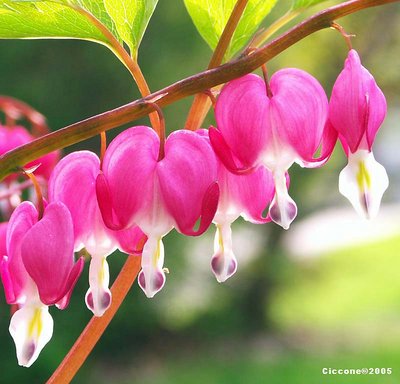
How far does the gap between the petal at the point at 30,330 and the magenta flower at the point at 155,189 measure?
0.22 ft

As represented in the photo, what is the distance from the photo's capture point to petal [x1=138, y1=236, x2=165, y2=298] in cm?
49

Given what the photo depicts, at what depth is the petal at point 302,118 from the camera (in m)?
0.51

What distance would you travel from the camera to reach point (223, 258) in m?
0.53

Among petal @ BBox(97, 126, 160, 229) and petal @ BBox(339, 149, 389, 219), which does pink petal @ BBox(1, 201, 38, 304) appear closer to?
petal @ BBox(97, 126, 160, 229)

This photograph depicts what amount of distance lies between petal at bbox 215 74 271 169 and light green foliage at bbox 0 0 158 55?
10 centimetres

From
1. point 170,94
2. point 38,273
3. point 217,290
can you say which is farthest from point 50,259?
point 217,290

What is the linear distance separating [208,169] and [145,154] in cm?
4

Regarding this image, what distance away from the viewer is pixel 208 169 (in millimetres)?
500

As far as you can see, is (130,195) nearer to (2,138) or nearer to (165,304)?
(2,138)

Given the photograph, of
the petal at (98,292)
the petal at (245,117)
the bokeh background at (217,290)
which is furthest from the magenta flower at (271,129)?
the bokeh background at (217,290)

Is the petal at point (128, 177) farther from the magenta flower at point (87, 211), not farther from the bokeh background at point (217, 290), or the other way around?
the bokeh background at point (217, 290)

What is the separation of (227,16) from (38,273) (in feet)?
0.79

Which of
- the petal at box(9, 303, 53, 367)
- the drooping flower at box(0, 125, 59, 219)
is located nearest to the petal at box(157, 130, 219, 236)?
the petal at box(9, 303, 53, 367)

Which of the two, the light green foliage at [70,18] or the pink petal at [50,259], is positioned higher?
the light green foliage at [70,18]
